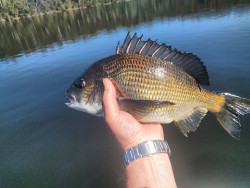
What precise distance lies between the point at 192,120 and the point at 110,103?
5.80 feet

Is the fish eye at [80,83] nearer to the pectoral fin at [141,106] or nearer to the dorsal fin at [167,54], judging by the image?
the pectoral fin at [141,106]

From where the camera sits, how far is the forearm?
230 centimetres

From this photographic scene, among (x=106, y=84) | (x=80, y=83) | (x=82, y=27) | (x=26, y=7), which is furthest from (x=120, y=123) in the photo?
(x=26, y=7)

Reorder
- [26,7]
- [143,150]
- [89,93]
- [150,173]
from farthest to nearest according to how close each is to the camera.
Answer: [26,7] → [89,93] → [143,150] → [150,173]

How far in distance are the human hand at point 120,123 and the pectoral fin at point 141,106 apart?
0.37 feet

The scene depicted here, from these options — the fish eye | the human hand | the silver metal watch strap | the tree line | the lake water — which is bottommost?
the lake water

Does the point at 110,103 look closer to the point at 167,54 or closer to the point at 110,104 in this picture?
the point at 110,104

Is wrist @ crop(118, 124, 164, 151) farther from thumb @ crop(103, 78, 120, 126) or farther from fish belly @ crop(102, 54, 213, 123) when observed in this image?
thumb @ crop(103, 78, 120, 126)

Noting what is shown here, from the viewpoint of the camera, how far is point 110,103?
2.66 metres

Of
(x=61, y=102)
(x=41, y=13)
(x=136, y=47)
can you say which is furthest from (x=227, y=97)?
(x=41, y=13)

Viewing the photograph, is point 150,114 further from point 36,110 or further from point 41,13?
point 41,13

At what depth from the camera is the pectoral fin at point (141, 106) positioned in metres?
2.79

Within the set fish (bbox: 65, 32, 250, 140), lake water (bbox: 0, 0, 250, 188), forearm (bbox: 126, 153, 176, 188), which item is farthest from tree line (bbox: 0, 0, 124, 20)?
forearm (bbox: 126, 153, 176, 188)

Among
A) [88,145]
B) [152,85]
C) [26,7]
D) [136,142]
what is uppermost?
[26,7]
